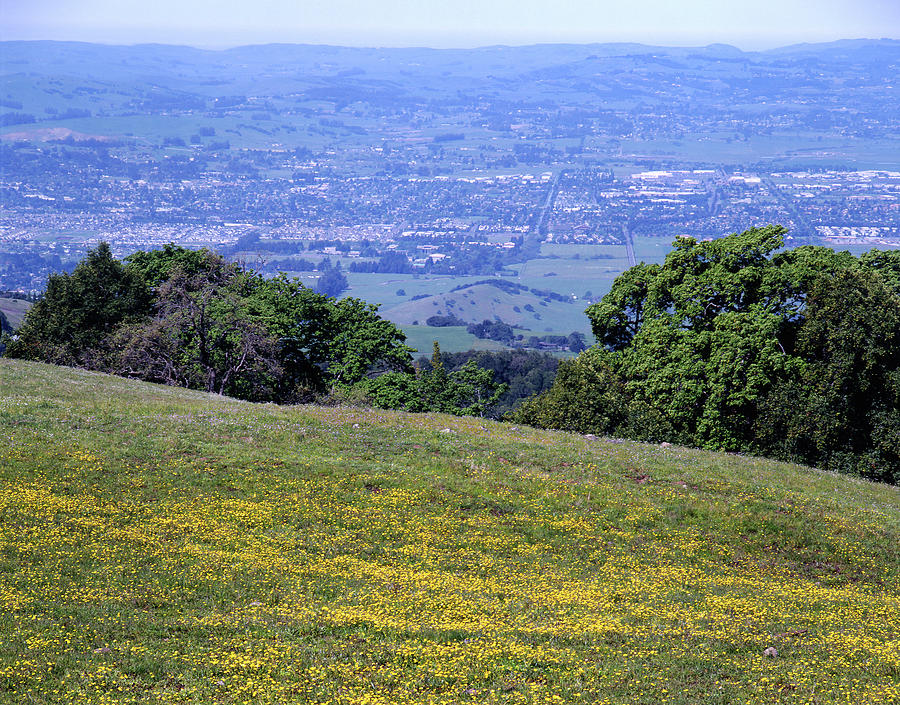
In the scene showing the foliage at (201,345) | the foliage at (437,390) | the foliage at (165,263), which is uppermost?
the foliage at (165,263)

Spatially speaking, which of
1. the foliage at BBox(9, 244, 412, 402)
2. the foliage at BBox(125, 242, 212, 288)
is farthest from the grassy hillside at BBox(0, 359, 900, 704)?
the foliage at BBox(125, 242, 212, 288)

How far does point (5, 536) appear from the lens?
24.4 metres

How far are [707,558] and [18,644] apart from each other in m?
21.0

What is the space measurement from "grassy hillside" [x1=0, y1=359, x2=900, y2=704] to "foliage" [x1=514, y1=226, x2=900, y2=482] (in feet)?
45.3

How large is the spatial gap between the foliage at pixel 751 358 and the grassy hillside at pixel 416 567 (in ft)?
45.3

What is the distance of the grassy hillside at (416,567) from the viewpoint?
18.2 metres

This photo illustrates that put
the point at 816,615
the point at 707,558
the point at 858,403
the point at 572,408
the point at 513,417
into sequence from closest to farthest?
the point at 816,615 < the point at 707,558 < the point at 858,403 < the point at 572,408 < the point at 513,417

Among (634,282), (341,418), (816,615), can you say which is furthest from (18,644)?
(634,282)

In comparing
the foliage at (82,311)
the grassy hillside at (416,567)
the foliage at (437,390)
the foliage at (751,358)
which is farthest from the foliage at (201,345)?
the grassy hillside at (416,567)

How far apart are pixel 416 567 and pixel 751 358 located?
38652mm

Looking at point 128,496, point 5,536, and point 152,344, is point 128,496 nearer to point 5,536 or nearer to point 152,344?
point 5,536

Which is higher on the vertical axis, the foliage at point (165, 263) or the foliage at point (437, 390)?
the foliage at point (165, 263)

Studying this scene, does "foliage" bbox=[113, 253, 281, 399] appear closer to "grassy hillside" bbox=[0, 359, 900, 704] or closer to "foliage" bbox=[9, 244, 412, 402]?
"foliage" bbox=[9, 244, 412, 402]

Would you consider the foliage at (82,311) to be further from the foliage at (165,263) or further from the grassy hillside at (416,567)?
the grassy hillside at (416,567)
